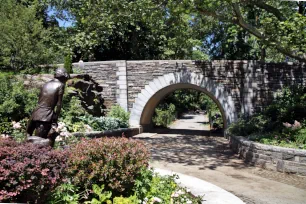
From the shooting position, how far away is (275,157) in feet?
22.8

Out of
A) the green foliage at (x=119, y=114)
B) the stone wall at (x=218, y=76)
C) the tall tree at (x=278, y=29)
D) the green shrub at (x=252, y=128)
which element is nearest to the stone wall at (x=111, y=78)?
the stone wall at (x=218, y=76)

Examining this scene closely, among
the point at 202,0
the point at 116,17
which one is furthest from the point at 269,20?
the point at 116,17

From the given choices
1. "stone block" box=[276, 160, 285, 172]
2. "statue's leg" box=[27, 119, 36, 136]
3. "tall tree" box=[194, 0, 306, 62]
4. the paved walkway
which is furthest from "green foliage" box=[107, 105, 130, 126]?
"statue's leg" box=[27, 119, 36, 136]

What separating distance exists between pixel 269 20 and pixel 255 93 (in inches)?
163

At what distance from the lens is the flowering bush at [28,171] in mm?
2535

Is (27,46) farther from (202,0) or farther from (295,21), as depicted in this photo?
(295,21)

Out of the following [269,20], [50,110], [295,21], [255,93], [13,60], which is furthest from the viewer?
[13,60]

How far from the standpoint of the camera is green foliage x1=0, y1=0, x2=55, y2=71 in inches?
504

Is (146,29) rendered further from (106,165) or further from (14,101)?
(106,165)

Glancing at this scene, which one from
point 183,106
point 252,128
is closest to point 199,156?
point 252,128

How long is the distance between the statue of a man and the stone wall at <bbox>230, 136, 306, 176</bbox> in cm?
494

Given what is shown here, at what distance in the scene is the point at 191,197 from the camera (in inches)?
142

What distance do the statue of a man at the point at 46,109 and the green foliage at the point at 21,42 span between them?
949 centimetres

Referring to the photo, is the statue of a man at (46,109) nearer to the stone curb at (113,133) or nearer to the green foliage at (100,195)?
the green foliage at (100,195)
